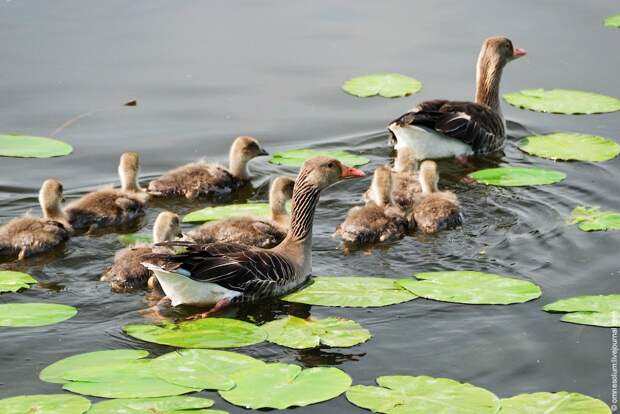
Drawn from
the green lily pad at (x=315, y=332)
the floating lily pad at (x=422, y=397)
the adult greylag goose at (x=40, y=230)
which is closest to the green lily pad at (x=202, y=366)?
the green lily pad at (x=315, y=332)

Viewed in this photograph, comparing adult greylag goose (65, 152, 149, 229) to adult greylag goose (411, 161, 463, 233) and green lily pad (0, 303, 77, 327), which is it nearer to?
green lily pad (0, 303, 77, 327)

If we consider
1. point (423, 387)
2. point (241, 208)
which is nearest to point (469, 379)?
point (423, 387)

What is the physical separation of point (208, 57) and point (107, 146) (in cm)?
320

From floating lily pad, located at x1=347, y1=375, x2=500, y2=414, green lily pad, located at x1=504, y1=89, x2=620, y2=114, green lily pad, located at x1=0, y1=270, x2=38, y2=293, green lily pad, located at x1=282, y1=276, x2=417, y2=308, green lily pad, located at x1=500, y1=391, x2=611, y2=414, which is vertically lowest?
green lily pad, located at x1=500, y1=391, x2=611, y2=414

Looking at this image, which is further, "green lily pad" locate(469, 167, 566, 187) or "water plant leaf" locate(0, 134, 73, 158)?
"water plant leaf" locate(0, 134, 73, 158)

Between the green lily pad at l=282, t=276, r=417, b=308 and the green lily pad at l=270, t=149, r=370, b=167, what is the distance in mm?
3361

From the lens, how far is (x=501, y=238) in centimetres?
1255

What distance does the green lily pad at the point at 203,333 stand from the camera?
9.84 meters

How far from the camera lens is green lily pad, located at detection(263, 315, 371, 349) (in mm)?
9953

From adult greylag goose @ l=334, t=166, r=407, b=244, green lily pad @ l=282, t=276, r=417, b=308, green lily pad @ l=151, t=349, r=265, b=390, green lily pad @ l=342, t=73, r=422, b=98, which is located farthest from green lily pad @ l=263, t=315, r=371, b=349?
green lily pad @ l=342, t=73, r=422, b=98

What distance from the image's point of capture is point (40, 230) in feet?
39.6

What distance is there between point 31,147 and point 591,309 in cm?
709

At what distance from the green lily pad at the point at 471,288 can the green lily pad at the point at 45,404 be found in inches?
134

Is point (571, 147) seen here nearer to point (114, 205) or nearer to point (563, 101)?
point (563, 101)
